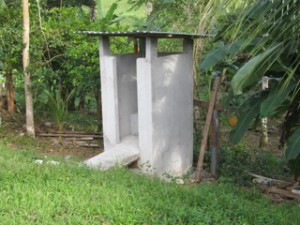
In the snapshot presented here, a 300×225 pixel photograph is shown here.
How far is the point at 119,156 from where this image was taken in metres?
6.70

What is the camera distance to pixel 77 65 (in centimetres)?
934

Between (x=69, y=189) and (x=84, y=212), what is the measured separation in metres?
0.58

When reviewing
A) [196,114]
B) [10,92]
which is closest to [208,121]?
A: [196,114]

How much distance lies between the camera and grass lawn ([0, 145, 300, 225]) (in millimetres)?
3633

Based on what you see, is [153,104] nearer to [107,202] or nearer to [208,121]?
[208,121]

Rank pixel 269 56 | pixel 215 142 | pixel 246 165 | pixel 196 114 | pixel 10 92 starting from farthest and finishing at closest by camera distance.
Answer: pixel 10 92 < pixel 196 114 < pixel 246 165 < pixel 215 142 < pixel 269 56

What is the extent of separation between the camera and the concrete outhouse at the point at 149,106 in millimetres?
6754

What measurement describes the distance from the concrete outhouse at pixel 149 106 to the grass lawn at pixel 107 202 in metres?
1.68

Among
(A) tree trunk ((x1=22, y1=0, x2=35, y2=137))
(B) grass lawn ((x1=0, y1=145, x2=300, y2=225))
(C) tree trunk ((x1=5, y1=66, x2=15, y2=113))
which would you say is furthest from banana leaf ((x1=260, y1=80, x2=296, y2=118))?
(C) tree trunk ((x1=5, y1=66, x2=15, y2=113))

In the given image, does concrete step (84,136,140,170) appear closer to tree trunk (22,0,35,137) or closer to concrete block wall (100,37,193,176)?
concrete block wall (100,37,193,176)

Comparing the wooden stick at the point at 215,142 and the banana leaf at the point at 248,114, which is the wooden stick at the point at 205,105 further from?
the banana leaf at the point at 248,114

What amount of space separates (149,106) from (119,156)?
2.92 feet

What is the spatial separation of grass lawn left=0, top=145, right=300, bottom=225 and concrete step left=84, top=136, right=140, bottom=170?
1217 mm

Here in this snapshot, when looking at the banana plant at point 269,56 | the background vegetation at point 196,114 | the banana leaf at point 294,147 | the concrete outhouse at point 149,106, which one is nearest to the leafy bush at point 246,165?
the background vegetation at point 196,114
